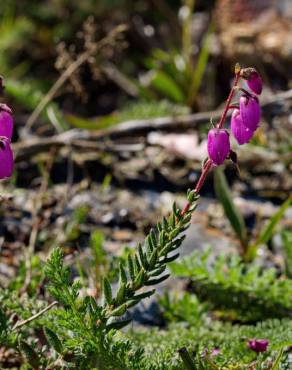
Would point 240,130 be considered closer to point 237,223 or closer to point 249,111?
point 249,111

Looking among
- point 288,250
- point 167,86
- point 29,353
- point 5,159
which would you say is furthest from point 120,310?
point 167,86

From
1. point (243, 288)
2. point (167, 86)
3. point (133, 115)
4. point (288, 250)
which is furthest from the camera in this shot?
point (167, 86)

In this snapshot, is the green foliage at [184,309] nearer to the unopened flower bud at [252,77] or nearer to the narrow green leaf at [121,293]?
the narrow green leaf at [121,293]

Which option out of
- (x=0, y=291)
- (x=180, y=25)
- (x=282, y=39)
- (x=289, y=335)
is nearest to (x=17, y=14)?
(x=180, y=25)

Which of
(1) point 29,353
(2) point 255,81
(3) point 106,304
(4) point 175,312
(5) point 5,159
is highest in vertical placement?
(2) point 255,81

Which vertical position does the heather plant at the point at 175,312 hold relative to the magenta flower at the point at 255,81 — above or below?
below

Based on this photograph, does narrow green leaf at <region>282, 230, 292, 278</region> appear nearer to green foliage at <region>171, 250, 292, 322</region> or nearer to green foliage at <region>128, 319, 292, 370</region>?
green foliage at <region>171, 250, 292, 322</region>

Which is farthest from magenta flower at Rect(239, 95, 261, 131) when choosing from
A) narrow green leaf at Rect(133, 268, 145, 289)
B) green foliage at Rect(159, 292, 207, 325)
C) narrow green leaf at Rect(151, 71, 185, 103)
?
narrow green leaf at Rect(151, 71, 185, 103)

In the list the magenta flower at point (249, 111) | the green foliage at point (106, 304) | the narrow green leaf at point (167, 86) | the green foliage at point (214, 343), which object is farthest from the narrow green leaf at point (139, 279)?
the narrow green leaf at point (167, 86)
